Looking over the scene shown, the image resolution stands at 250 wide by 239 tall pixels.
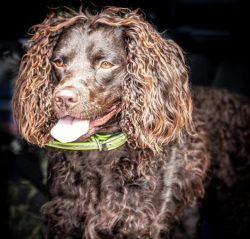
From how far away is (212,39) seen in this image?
6105 mm

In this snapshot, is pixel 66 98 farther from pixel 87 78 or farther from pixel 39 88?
pixel 39 88

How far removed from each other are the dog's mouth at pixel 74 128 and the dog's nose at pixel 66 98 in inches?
5.2

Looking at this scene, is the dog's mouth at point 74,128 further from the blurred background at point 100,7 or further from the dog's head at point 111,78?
the blurred background at point 100,7

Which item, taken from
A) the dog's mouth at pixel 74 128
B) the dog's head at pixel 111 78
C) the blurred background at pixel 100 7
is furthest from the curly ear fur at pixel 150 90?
the blurred background at pixel 100 7

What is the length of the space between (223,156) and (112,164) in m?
1.21

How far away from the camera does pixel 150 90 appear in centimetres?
364

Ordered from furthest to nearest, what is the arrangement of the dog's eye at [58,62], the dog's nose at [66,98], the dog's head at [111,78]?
1. the dog's eye at [58,62]
2. the dog's head at [111,78]
3. the dog's nose at [66,98]

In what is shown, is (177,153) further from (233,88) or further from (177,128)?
(233,88)

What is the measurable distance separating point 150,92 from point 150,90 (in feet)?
0.04

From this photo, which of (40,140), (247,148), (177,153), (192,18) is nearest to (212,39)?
(192,18)

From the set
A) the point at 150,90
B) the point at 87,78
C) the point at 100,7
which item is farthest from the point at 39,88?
the point at 100,7

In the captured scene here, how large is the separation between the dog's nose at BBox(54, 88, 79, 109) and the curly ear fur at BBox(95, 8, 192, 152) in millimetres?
365

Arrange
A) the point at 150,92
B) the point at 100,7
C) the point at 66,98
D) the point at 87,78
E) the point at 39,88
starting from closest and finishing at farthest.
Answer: the point at 66,98, the point at 87,78, the point at 150,92, the point at 39,88, the point at 100,7

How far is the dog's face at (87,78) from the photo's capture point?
3410mm
